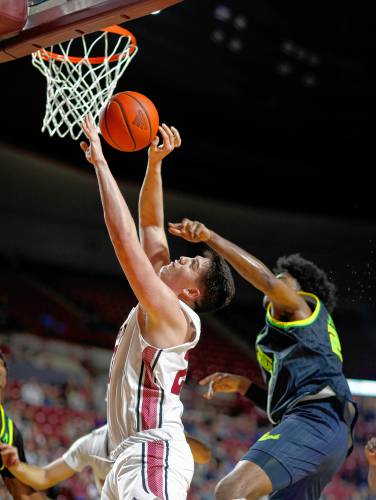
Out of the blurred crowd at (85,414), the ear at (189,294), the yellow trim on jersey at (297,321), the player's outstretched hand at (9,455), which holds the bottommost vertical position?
the blurred crowd at (85,414)

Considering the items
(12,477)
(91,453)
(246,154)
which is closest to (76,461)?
(91,453)

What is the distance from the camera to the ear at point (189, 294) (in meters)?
3.21

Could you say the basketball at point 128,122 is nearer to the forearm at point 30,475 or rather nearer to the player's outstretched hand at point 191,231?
the player's outstretched hand at point 191,231

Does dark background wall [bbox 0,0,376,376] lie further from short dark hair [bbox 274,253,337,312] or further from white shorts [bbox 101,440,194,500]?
white shorts [bbox 101,440,194,500]

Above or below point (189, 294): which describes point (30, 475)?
below

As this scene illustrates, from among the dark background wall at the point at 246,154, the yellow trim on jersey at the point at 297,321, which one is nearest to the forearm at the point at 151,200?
the yellow trim on jersey at the point at 297,321

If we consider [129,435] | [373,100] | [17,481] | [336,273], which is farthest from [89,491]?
[373,100]

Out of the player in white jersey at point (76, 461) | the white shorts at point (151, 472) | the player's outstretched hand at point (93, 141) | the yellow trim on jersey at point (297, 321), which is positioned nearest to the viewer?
the white shorts at point (151, 472)

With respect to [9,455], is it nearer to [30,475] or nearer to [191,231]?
[30,475]

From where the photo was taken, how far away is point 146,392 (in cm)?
293

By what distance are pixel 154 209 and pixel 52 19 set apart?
0.97 m

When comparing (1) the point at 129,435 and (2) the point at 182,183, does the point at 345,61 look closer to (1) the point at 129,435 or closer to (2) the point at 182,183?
(2) the point at 182,183

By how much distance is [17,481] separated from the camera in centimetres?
449

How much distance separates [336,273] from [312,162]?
202 centimetres
